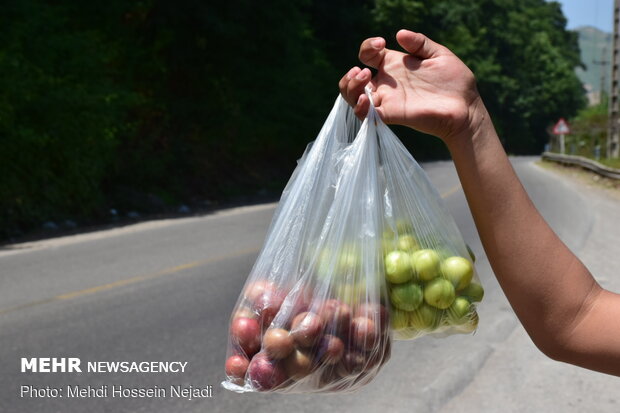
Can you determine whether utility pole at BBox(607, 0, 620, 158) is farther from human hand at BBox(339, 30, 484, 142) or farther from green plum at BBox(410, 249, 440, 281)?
human hand at BBox(339, 30, 484, 142)

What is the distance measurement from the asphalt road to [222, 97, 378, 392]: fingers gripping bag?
2459 millimetres

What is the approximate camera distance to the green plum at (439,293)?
166cm

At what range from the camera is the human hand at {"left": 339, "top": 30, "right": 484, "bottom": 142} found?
4.74 feet

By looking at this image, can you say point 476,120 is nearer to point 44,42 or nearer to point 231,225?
point 231,225

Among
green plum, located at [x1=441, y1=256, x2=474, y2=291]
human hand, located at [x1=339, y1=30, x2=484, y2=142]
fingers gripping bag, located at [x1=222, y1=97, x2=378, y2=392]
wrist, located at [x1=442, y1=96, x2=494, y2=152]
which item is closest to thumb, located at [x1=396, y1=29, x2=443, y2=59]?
human hand, located at [x1=339, y1=30, x2=484, y2=142]

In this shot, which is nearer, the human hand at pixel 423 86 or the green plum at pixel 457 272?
the human hand at pixel 423 86

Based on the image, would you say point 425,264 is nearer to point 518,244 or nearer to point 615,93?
point 518,244

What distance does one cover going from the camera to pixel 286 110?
2308cm

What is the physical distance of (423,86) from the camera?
4.88 feet

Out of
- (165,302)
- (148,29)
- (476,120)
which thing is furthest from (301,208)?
(148,29)

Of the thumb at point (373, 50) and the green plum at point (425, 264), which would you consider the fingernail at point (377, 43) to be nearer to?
the thumb at point (373, 50)

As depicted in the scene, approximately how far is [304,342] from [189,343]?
3903mm

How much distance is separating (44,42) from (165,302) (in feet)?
27.6

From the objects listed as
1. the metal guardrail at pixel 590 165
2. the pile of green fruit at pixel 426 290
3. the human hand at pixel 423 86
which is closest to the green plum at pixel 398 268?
the pile of green fruit at pixel 426 290
